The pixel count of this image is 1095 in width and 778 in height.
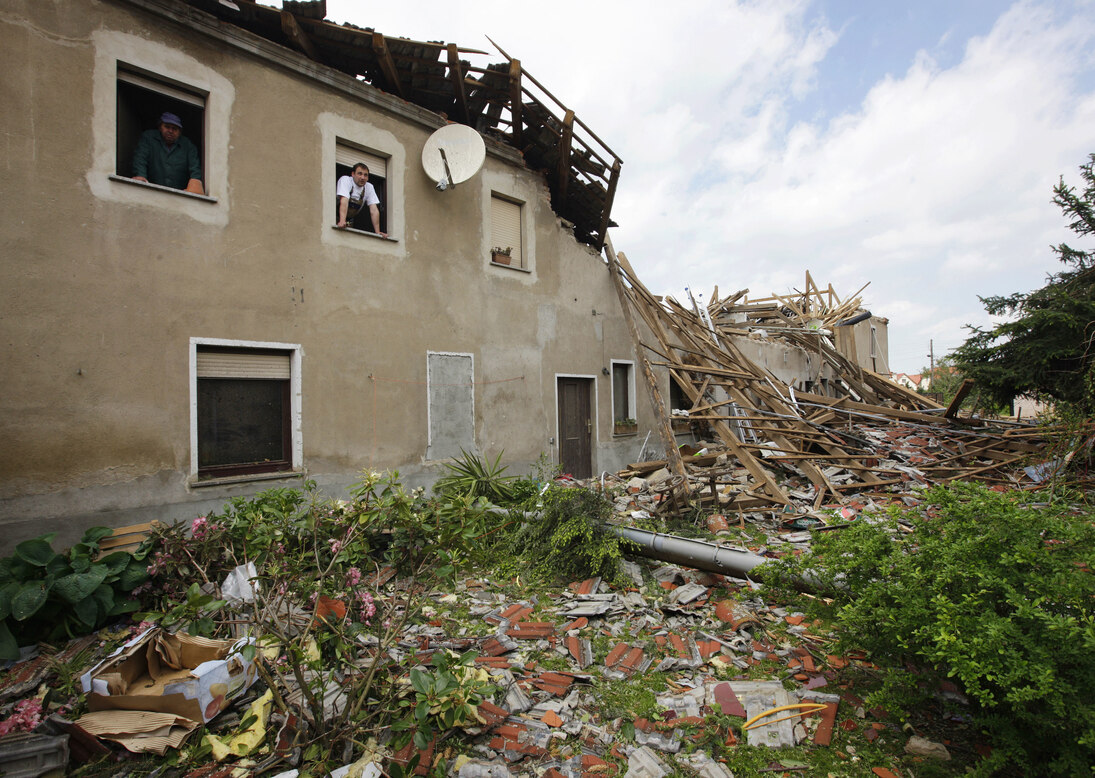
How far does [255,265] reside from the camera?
6152 millimetres

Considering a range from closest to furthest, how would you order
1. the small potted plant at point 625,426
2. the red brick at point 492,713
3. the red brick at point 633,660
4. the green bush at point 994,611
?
the green bush at point 994,611
the red brick at point 492,713
the red brick at point 633,660
the small potted plant at point 625,426

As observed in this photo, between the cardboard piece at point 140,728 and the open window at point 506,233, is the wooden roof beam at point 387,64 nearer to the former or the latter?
the open window at point 506,233

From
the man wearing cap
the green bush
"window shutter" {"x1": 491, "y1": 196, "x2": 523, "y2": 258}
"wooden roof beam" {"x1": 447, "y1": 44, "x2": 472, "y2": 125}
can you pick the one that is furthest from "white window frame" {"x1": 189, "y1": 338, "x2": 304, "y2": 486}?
the green bush

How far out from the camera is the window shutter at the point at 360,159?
7203 millimetres

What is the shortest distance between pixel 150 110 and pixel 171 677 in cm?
657

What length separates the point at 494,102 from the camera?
868cm

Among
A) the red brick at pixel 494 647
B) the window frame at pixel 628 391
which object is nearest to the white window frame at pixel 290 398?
the red brick at pixel 494 647

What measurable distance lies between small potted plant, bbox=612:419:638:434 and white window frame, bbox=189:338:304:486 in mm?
6571

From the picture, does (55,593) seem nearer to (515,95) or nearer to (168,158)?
(168,158)

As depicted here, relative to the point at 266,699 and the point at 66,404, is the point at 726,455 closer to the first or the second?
the point at 266,699

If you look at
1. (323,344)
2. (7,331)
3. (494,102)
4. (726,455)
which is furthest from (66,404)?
(726,455)

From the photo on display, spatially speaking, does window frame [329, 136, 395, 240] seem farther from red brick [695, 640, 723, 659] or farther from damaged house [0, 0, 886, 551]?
red brick [695, 640, 723, 659]

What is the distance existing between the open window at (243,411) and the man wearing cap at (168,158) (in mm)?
1940

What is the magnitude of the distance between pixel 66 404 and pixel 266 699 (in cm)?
388
